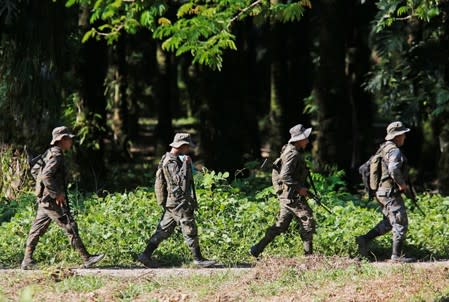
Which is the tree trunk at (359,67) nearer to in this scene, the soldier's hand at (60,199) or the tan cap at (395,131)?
the tan cap at (395,131)

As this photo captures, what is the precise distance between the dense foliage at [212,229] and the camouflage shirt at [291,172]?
1138mm

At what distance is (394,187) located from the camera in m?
13.3

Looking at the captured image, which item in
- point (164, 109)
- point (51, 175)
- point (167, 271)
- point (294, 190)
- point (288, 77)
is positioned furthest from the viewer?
point (164, 109)

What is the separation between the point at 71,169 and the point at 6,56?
3850mm

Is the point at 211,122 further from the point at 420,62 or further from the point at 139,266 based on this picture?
the point at 139,266

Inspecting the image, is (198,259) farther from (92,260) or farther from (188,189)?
(92,260)

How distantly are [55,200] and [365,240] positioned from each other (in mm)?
4131

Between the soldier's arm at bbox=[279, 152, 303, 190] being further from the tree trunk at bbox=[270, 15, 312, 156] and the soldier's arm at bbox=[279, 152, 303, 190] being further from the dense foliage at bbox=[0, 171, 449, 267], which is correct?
the tree trunk at bbox=[270, 15, 312, 156]

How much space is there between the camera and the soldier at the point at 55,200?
12.8 m

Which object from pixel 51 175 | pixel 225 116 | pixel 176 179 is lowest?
pixel 176 179

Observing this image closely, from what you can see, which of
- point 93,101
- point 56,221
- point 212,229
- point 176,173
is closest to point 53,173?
point 56,221

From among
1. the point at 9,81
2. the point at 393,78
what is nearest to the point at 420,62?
the point at 393,78

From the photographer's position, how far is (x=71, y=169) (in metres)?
21.7

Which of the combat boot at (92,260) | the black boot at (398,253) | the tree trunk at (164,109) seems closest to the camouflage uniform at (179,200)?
the combat boot at (92,260)
